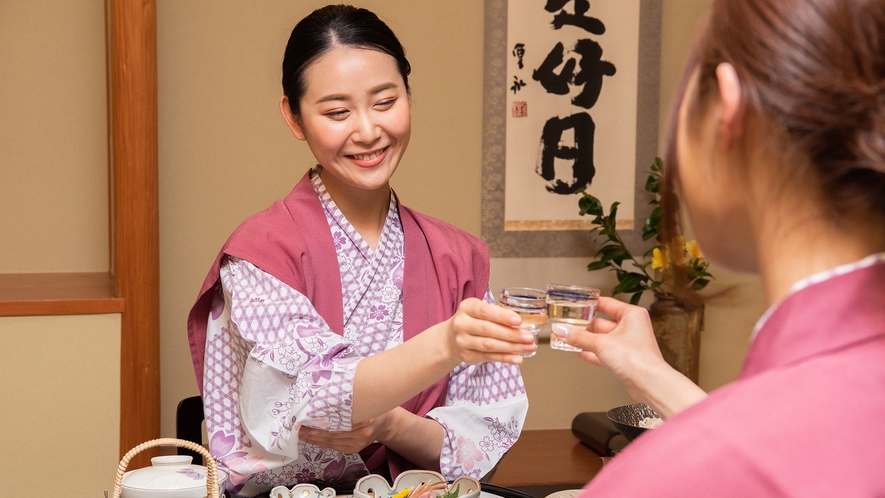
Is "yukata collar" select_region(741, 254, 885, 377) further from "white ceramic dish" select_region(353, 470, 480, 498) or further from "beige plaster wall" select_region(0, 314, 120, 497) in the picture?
"beige plaster wall" select_region(0, 314, 120, 497)

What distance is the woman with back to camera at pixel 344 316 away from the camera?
4.49 ft

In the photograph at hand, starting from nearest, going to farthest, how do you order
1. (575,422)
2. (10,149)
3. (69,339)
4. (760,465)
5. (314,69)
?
(760,465), (314,69), (69,339), (10,149), (575,422)

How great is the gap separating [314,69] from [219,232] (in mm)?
1468

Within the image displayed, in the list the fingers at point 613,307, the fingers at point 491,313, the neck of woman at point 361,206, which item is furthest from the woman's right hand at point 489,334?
the neck of woman at point 361,206

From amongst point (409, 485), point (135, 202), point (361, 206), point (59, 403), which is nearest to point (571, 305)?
point (409, 485)

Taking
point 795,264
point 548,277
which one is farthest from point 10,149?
point 795,264

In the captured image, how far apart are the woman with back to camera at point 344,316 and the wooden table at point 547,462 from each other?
0.88 m

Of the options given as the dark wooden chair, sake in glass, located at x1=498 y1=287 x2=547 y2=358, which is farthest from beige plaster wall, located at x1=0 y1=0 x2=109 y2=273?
sake in glass, located at x1=498 y1=287 x2=547 y2=358

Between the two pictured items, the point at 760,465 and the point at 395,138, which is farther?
the point at 395,138

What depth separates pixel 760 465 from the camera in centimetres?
48

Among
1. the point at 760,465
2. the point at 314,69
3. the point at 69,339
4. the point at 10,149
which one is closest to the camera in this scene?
the point at 760,465

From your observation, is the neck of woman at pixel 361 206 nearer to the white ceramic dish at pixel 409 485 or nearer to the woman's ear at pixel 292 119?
the woman's ear at pixel 292 119

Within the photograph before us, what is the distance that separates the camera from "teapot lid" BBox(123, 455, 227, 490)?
1148mm

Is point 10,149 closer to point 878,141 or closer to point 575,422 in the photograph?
point 575,422
